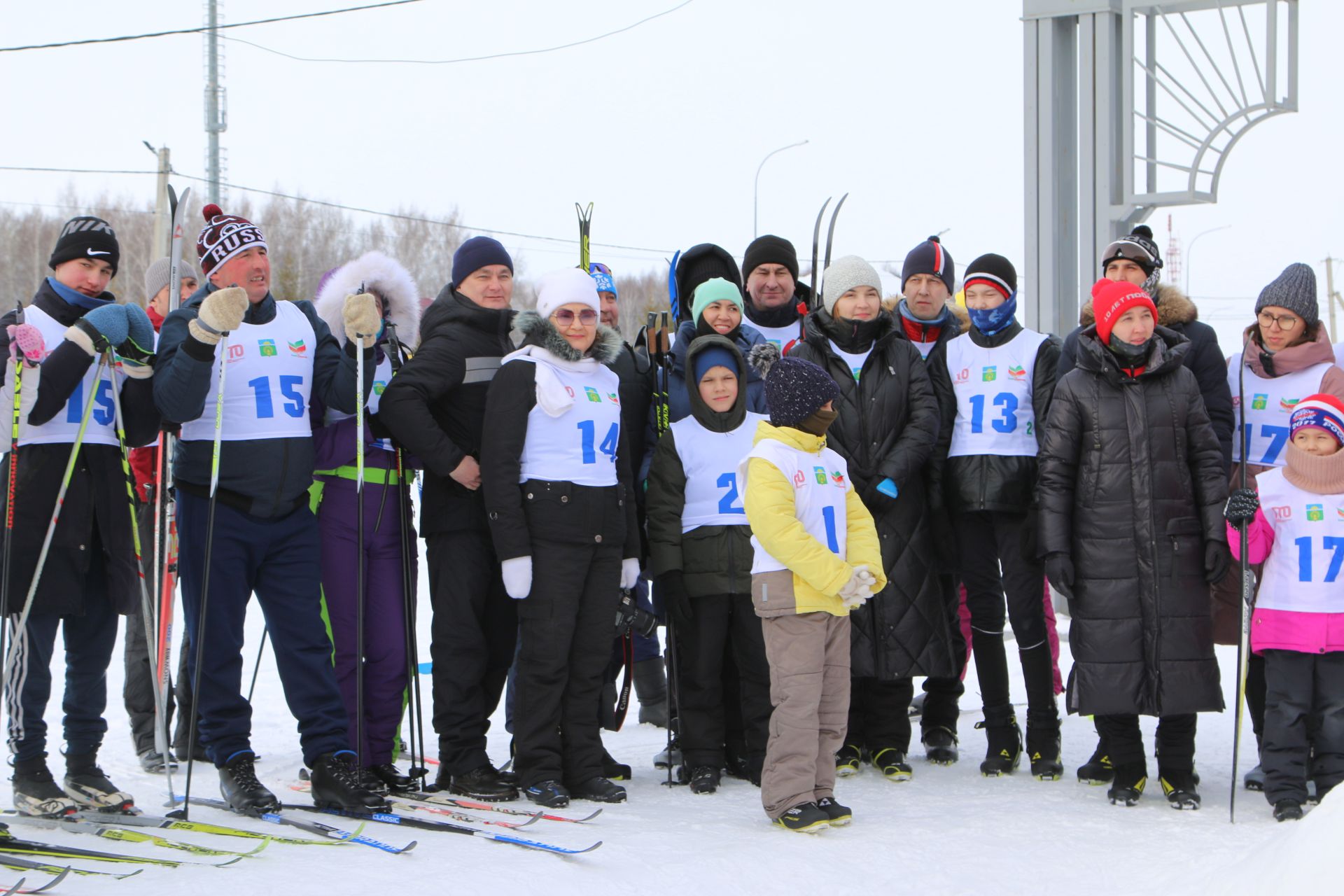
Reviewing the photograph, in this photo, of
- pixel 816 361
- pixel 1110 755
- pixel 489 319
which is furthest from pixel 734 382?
pixel 1110 755

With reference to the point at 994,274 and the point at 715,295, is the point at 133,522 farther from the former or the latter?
the point at 994,274

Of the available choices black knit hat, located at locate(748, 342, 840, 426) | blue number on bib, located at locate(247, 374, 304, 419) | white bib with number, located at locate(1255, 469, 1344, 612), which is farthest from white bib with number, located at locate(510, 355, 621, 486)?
white bib with number, located at locate(1255, 469, 1344, 612)

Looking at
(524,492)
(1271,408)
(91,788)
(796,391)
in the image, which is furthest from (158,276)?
(1271,408)

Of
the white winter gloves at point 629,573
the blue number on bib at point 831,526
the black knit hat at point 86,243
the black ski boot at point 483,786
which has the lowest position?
the black ski boot at point 483,786

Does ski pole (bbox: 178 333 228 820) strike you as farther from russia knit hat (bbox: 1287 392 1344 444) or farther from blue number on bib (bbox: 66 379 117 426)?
russia knit hat (bbox: 1287 392 1344 444)

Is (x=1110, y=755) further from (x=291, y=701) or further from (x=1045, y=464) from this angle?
(x=291, y=701)

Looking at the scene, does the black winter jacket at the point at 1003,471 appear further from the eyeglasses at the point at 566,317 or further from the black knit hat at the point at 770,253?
the eyeglasses at the point at 566,317

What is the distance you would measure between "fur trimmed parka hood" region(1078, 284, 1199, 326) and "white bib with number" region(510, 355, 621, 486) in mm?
2001

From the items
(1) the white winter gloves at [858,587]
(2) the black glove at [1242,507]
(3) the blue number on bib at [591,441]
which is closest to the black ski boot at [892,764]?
(1) the white winter gloves at [858,587]

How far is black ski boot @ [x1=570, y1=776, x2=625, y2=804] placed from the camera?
4.95 metres

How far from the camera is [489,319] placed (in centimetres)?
524

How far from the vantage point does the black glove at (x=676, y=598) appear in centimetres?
530

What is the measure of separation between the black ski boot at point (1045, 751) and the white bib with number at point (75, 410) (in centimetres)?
365

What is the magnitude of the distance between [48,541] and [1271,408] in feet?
14.8
